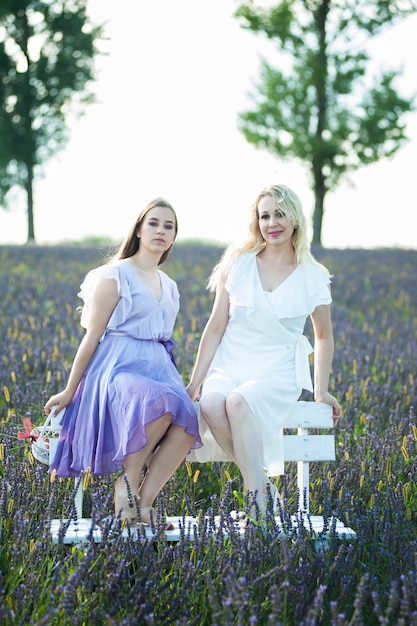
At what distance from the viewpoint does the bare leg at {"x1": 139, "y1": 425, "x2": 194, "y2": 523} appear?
10.7 ft

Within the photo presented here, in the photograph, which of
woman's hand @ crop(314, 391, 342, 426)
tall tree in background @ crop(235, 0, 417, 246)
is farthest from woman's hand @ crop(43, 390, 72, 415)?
tall tree in background @ crop(235, 0, 417, 246)

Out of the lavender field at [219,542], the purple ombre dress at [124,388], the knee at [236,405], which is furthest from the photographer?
the knee at [236,405]

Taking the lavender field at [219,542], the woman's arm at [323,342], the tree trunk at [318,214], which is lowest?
the lavender field at [219,542]

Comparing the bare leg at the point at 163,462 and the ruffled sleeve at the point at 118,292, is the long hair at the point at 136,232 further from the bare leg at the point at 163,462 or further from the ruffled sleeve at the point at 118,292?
the bare leg at the point at 163,462

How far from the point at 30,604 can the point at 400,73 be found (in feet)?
67.2

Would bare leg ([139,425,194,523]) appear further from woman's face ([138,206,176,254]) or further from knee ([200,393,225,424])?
woman's face ([138,206,176,254])

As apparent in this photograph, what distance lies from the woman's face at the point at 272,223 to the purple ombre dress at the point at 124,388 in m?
0.51

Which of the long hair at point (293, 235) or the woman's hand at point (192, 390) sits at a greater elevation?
the long hair at point (293, 235)

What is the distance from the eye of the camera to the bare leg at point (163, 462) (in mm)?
3271

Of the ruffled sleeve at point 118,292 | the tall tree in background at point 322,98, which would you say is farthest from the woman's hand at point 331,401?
the tall tree in background at point 322,98

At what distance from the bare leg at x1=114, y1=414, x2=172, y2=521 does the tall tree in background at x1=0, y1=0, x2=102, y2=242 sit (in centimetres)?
1977

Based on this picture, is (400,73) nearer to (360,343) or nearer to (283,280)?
(360,343)

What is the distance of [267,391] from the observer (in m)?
3.42

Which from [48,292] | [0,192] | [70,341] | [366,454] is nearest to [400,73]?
[0,192]
